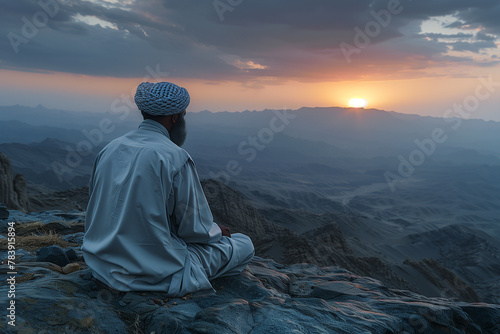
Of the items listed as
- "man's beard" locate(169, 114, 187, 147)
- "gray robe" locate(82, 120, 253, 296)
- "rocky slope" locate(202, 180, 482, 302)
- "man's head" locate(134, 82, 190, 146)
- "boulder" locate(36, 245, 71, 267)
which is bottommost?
"rocky slope" locate(202, 180, 482, 302)

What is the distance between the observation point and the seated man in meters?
2.43

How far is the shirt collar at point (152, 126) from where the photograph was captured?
278cm

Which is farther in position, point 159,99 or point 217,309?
point 159,99

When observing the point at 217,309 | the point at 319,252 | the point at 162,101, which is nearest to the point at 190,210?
the point at 217,309

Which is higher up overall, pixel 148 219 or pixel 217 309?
pixel 148 219

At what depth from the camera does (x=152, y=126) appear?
2.80m

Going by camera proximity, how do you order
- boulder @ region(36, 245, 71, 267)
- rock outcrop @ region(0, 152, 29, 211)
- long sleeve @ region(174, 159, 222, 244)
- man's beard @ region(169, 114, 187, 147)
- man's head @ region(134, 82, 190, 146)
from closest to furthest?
long sleeve @ region(174, 159, 222, 244) < man's head @ region(134, 82, 190, 146) < man's beard @ region(169, 114, 187, 147) < boulder @ region(36, 245, 71, 267) < rock outcrop @ region(0, 152, 29, 211)

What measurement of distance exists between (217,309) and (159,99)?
1.70 m

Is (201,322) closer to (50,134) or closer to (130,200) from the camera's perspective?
(130,200)

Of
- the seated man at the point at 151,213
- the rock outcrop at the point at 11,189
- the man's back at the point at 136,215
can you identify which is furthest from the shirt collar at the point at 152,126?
the rock outcrop at the point at 11,189

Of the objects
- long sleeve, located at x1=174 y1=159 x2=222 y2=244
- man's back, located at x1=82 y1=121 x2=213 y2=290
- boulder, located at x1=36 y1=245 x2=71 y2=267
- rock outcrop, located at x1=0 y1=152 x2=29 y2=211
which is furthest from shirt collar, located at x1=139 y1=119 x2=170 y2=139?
rock outcrop, located at x1=0 y1=152 x2=29 y2=211

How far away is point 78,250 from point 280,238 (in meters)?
11.1

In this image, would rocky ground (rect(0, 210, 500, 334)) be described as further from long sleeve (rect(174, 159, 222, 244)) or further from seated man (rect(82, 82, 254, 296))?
long sleeve (rect(174, 159, 222, 244))

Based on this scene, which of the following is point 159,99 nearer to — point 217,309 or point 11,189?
point 217,309
